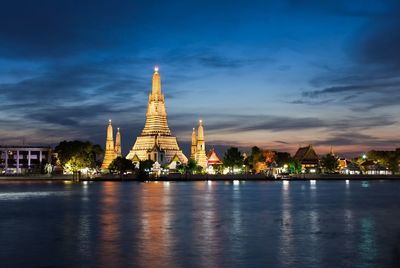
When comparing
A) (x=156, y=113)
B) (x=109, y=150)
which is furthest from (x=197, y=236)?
(x=109, y=150)

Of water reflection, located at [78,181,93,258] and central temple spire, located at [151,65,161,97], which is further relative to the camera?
central temple spire, located at [151,65,161,97]

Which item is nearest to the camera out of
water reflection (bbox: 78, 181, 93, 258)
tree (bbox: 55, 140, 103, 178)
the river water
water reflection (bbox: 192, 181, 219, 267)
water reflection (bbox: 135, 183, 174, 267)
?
the river water

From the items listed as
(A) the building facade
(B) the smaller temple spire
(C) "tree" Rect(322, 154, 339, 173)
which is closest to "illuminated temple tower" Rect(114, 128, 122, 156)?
(B) the smaller temple spire

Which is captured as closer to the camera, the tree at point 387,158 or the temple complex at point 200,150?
the temple complex at point 200,150

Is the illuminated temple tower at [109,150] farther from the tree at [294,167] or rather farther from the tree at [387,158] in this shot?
the tree at [387,158]

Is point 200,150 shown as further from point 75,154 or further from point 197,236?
point 197,236

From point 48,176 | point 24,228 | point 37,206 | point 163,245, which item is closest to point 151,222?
point 24,228

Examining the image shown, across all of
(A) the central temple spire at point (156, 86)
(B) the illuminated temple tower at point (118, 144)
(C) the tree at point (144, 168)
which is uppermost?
(A) the central temple spire at point (156, 86)

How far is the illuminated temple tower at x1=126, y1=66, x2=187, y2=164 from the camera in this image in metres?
139

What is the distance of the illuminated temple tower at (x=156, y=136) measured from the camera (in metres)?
139

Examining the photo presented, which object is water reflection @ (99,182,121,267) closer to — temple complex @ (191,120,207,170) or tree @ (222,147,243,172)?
tree @ (222,147,243,172)

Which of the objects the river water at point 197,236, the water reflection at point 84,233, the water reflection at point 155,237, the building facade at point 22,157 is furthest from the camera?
the building facade at point 22,157

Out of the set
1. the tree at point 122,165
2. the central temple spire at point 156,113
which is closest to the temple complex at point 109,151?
the central temple spire at point 156,113

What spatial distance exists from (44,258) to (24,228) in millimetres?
10922
